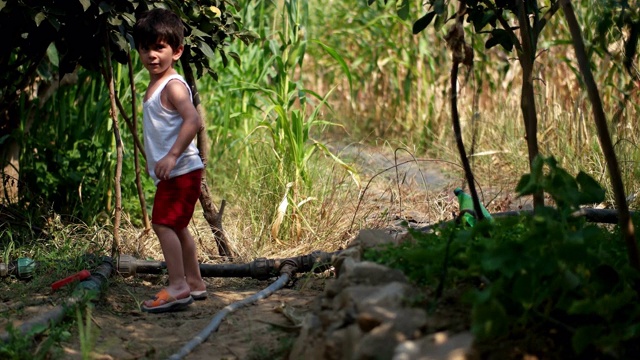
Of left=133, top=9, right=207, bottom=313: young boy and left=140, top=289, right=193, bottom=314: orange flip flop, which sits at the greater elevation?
left=133, top=9, right=207, bottom=313: young boy

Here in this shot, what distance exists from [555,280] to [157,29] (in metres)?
2.18

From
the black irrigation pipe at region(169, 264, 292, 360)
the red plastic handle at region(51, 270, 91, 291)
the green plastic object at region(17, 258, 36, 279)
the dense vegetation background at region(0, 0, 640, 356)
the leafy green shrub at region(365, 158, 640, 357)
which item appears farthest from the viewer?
the green plastic object at region(17, 258, 36, 279)

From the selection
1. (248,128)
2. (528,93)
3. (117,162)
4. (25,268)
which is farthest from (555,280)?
(248,128)

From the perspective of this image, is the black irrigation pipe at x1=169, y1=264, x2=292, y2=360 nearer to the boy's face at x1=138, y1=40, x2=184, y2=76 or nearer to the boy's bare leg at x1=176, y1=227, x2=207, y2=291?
the boy's bare leg at x1=176, y1=227, x2=207, y2=291

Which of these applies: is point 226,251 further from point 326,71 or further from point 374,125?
point 326,71

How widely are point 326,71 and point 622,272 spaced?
806cm

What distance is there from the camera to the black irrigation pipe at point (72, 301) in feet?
11.2

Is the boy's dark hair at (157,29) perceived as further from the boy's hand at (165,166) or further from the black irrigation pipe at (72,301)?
the black irrigation pipe at (72,301)

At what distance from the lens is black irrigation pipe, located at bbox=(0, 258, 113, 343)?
11.2 ft

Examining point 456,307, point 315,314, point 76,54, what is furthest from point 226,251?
point 456,307

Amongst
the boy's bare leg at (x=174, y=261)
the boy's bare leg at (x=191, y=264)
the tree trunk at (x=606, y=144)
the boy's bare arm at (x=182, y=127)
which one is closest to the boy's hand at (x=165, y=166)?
the boy's bare arm at (x=182, y=127)

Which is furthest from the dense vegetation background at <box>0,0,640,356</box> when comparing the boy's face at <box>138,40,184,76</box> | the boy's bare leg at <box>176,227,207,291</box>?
the boy's bare leg at <box>176,227,207,291</box>

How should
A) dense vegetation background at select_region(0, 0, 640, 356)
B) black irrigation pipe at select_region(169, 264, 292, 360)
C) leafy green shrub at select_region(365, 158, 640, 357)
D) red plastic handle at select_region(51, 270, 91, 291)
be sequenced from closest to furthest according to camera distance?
1. leafy green shrub at select_region(365, 158, 640, 357)
2. black irrigation pipe at select_region(169, 264, 292, 360)
3. red plastic handle at select_region(51, 270, 91, 291)
4. dense vegetation background at select_region(0, 0, 640, 356)

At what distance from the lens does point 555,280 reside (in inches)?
101
